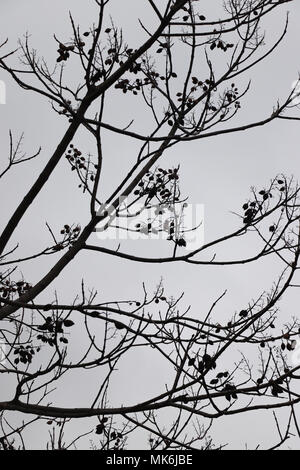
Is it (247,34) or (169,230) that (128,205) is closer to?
(169,230)

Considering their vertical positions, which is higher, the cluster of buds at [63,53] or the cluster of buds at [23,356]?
the cluster of buds at [63,53]

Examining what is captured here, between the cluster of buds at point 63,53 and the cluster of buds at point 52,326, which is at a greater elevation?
the cluster of buds at point 63,53

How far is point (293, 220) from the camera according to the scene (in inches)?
230

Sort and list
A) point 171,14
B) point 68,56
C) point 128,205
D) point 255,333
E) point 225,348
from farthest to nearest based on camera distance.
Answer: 1. point 128,205
2. point 68,56
3. point 255,333
4. point 171,14
5. point 225,348

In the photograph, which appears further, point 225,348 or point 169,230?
point 169,230

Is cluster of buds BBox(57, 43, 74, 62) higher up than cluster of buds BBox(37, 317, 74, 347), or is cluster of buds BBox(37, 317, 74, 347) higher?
cluster of buds BBox(57, 43, 74, 62)

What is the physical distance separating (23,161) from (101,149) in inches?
41.3

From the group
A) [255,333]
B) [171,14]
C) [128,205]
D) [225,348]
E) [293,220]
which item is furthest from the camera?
[128,205]

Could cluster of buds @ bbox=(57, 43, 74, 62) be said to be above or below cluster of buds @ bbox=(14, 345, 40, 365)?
above

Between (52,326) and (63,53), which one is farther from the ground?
(63,53)
